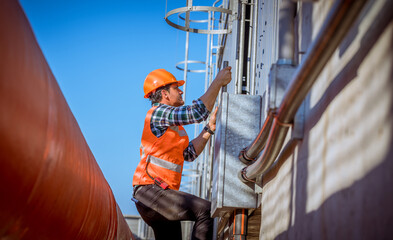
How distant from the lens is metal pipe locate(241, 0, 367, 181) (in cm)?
143

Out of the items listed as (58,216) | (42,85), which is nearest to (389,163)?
(42,85)

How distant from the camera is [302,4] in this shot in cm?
267

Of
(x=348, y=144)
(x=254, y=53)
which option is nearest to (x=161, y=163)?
(x=254, y=53)

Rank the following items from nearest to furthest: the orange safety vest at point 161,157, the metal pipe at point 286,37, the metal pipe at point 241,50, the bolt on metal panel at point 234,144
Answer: the metal pipe at point 286,37, the bolt on metal panel at point 234,144, the orange safety vest at point 161,157, the metal pipe at point 241,50

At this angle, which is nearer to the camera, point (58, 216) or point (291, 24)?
point (58, 216)

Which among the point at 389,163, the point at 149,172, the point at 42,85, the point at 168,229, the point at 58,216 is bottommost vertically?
the point at 168,229

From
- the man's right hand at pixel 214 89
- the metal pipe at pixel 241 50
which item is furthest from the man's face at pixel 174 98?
the man's right hand at pixel 214 89

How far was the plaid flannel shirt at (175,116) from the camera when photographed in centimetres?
406

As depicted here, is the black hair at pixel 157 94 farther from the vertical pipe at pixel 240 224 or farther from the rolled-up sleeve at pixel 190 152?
the vertical pipe at pixel 240 224

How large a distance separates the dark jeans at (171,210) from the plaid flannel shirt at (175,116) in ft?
1.75

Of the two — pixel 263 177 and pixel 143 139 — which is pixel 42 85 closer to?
pixel 263 177

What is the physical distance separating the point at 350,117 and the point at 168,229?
2.81 m

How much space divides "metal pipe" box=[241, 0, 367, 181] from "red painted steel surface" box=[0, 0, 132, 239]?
3.01ft

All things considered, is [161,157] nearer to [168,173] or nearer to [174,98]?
[168,173]
